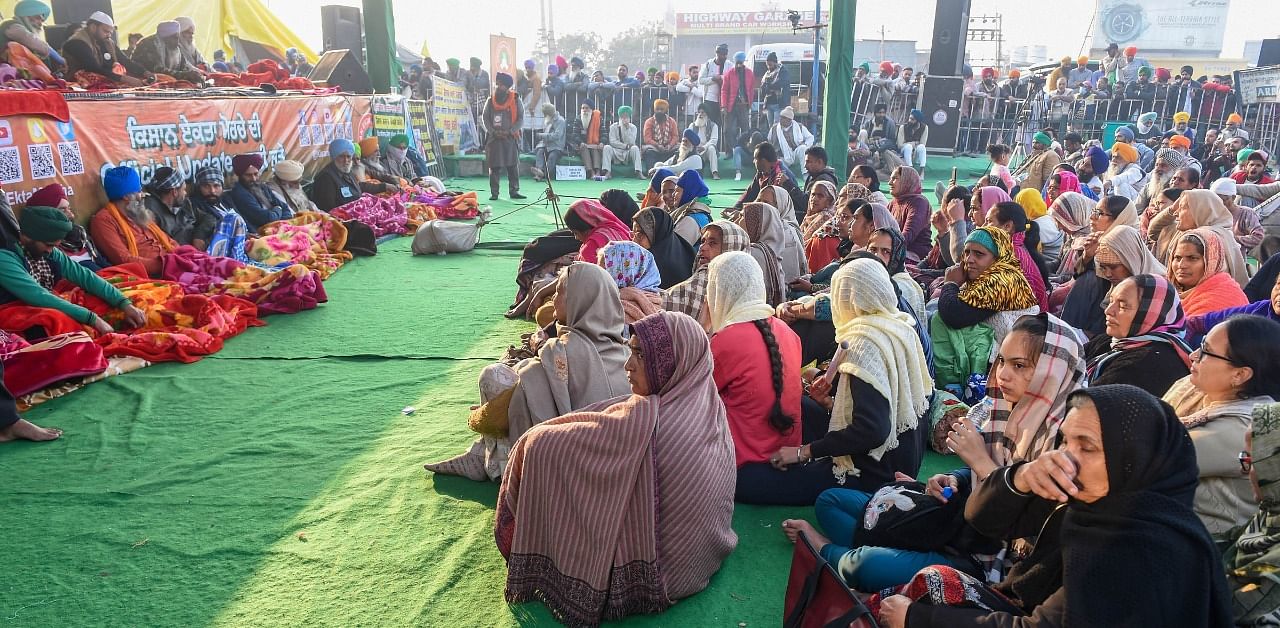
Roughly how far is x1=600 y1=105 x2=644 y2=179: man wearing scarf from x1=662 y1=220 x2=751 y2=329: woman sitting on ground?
10613 mm

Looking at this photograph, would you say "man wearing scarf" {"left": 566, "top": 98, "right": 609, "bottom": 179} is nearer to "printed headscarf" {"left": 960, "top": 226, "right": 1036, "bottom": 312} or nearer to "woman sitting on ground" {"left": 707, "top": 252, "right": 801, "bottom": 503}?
"printed headscarf" {"left": 960, "top": 226, "right": 1036, "bottom": 312}

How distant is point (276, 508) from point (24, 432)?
1393mm

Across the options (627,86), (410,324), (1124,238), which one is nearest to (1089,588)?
(1124,238)

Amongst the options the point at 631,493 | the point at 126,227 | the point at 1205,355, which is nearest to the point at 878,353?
the point at 1205,355

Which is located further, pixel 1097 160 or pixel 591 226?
pixel 1097 160

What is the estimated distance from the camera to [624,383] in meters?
3.06

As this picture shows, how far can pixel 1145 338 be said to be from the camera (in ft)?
9.12

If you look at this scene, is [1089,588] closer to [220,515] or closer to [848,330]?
[848,330]

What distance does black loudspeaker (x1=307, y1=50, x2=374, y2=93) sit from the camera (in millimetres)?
11672

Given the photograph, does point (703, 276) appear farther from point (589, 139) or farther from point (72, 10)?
point (589, 139)

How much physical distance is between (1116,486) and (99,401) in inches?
168

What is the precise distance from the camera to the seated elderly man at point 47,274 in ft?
14.0

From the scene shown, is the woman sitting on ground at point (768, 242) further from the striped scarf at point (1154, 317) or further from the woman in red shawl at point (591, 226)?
the striped scarf at point (1154, 317)

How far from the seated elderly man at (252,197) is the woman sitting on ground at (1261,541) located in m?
7.26
